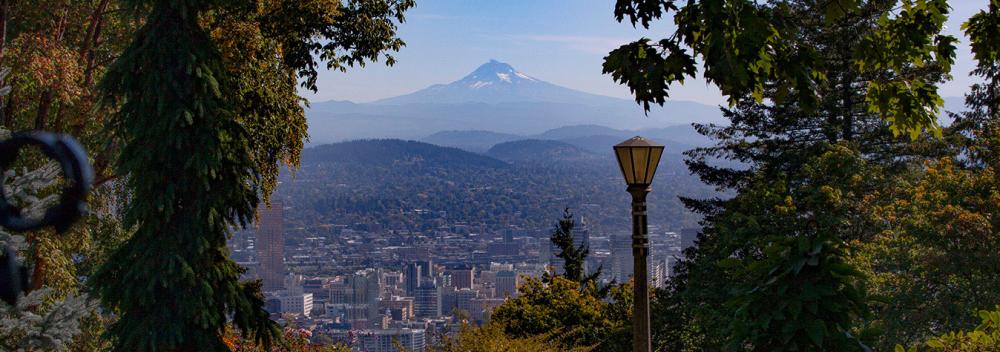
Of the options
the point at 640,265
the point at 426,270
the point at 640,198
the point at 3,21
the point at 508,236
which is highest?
the point at 3,21

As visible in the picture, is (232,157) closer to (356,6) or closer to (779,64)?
(356,6)

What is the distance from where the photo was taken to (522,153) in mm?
193500

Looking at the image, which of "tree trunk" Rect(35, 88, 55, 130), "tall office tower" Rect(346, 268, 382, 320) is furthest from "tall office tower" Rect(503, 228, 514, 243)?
"tree trunk" Rect(35, 88, 55, 130)

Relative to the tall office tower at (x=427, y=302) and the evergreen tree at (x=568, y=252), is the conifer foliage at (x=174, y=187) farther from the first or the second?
the tall office tower at (x=427, y=302)

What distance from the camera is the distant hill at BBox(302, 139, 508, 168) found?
6171 inches

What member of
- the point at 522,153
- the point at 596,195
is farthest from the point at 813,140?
the point at 522,153

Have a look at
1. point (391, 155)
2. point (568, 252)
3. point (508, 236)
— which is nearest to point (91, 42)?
point (568, 252)

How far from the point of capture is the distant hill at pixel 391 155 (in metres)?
157

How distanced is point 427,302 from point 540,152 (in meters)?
123

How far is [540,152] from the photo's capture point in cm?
19238

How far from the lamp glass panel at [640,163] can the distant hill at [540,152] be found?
175 meters

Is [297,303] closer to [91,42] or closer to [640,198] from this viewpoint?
[91,42]

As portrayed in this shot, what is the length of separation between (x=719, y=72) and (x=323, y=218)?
124m

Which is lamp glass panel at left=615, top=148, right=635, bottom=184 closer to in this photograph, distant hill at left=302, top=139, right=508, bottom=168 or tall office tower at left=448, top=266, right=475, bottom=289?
tall office tower at left=448, top=266, right=475, bottom=289
